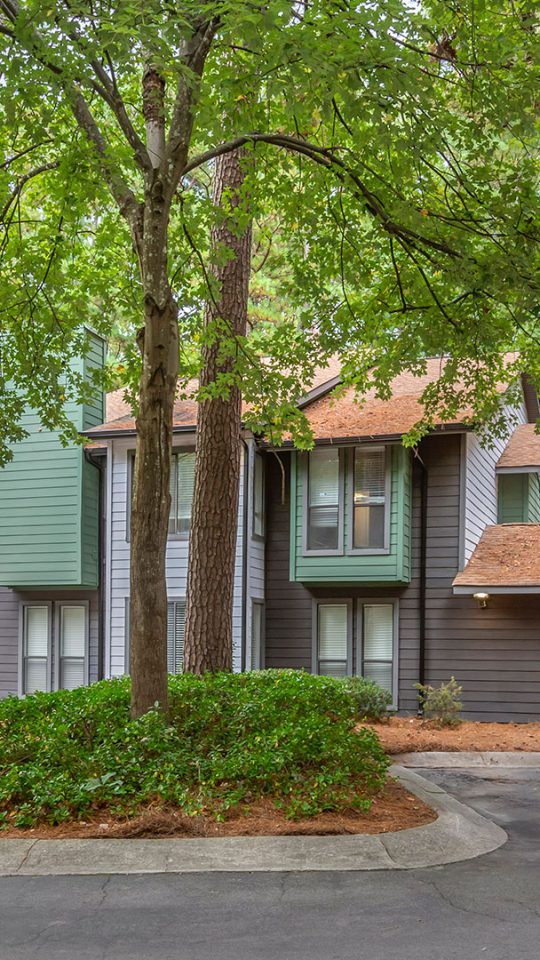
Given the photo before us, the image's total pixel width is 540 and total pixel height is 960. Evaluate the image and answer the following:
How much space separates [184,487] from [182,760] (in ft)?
40.4

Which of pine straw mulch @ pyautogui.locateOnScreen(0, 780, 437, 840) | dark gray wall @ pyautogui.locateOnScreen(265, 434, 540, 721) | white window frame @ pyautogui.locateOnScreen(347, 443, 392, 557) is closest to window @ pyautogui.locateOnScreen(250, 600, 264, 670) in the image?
dark gray wall @ pyautogui.locateOnScreen(265, 434, 540, 721)

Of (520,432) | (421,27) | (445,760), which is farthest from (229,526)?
(520,432)

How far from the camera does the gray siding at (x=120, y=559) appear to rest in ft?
64.7

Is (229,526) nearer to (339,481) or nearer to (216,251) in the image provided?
(216,251)

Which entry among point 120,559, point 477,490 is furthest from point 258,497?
point 477,490

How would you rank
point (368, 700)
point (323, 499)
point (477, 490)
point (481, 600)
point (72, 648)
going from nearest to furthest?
point (368, 700) < point (481, 600) < point (323, 499) < point (477, 490) < point (72, 648)

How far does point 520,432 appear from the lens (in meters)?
23.9

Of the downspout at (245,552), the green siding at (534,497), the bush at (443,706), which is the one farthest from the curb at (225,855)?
the green siding at (534,497)

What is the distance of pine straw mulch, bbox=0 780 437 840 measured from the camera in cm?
697

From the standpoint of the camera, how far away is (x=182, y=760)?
787cm

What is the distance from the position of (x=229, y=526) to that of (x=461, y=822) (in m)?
5.56

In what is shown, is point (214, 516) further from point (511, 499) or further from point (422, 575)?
point (511, 499)

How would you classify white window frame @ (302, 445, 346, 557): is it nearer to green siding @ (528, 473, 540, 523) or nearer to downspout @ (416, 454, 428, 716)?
downspout @ (416, 454, 428, 716)

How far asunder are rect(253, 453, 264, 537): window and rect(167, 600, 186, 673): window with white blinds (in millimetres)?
2034
